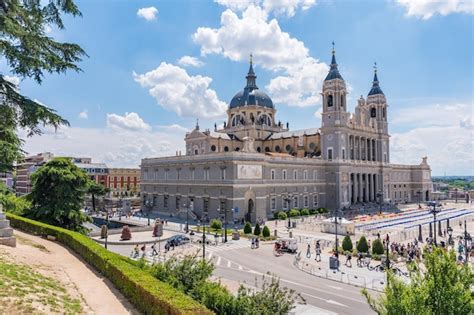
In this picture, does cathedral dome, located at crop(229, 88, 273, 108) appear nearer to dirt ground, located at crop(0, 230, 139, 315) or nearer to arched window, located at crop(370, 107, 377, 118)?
arched window, located at crop(370, 107, 377, 118)

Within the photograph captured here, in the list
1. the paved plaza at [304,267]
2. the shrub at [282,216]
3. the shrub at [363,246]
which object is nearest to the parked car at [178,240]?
the paved plaza at [304,267]

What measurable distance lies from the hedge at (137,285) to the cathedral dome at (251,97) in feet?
198

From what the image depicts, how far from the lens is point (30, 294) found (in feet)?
39.4

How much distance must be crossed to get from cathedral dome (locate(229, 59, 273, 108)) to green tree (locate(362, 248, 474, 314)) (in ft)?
229

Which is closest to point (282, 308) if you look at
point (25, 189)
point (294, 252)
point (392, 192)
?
point (294, 252)

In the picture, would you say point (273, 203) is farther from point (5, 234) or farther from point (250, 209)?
point (5, 234)

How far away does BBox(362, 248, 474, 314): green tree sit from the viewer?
958cm

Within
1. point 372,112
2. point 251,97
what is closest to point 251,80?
point 251,97

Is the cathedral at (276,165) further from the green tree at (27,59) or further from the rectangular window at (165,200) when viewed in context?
the green tree at (27,59)

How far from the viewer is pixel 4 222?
62.6ft

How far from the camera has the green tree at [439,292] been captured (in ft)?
31.4

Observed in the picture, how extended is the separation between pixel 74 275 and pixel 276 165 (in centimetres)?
4437

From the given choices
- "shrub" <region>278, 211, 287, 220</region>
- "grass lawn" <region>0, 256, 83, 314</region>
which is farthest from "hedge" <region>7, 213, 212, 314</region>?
"shrub" <region>278, 211, 287, 220</region>

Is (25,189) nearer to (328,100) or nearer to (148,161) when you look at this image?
(148,161)
